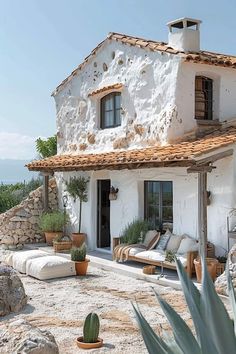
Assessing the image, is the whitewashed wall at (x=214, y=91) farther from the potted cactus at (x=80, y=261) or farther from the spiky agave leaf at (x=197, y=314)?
the spiky agave leaf at (x=197, y=314)

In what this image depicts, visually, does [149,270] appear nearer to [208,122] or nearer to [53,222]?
[208,122]

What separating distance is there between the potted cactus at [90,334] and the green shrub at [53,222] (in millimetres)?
8681

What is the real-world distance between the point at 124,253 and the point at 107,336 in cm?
472

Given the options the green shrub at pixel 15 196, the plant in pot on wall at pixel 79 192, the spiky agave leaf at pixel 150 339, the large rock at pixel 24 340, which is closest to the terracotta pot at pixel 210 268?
the large rock at pixel 24 340

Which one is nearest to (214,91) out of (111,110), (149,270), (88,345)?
(111,110)

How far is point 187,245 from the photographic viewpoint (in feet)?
33.8

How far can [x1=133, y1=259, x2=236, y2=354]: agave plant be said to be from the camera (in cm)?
221

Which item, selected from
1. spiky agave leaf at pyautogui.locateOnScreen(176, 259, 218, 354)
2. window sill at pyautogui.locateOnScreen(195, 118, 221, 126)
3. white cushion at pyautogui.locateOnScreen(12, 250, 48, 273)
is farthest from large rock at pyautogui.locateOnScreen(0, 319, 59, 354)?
window sill at pyautogui.locateOnScreen(195, 118, 221, 126)

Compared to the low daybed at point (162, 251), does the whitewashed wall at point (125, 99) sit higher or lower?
higher

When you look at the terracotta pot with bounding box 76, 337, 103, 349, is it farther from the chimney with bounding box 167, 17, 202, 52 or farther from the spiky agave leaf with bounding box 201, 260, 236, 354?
the chimney with bounding box 167, 17, 202, 52

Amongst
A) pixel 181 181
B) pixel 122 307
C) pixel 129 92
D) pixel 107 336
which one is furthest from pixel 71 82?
pixel 107 336

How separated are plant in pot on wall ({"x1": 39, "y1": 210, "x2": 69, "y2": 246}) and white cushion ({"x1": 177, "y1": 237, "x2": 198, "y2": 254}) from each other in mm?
5253

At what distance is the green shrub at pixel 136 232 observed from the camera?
461 inches

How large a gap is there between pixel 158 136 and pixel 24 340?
777 cm
